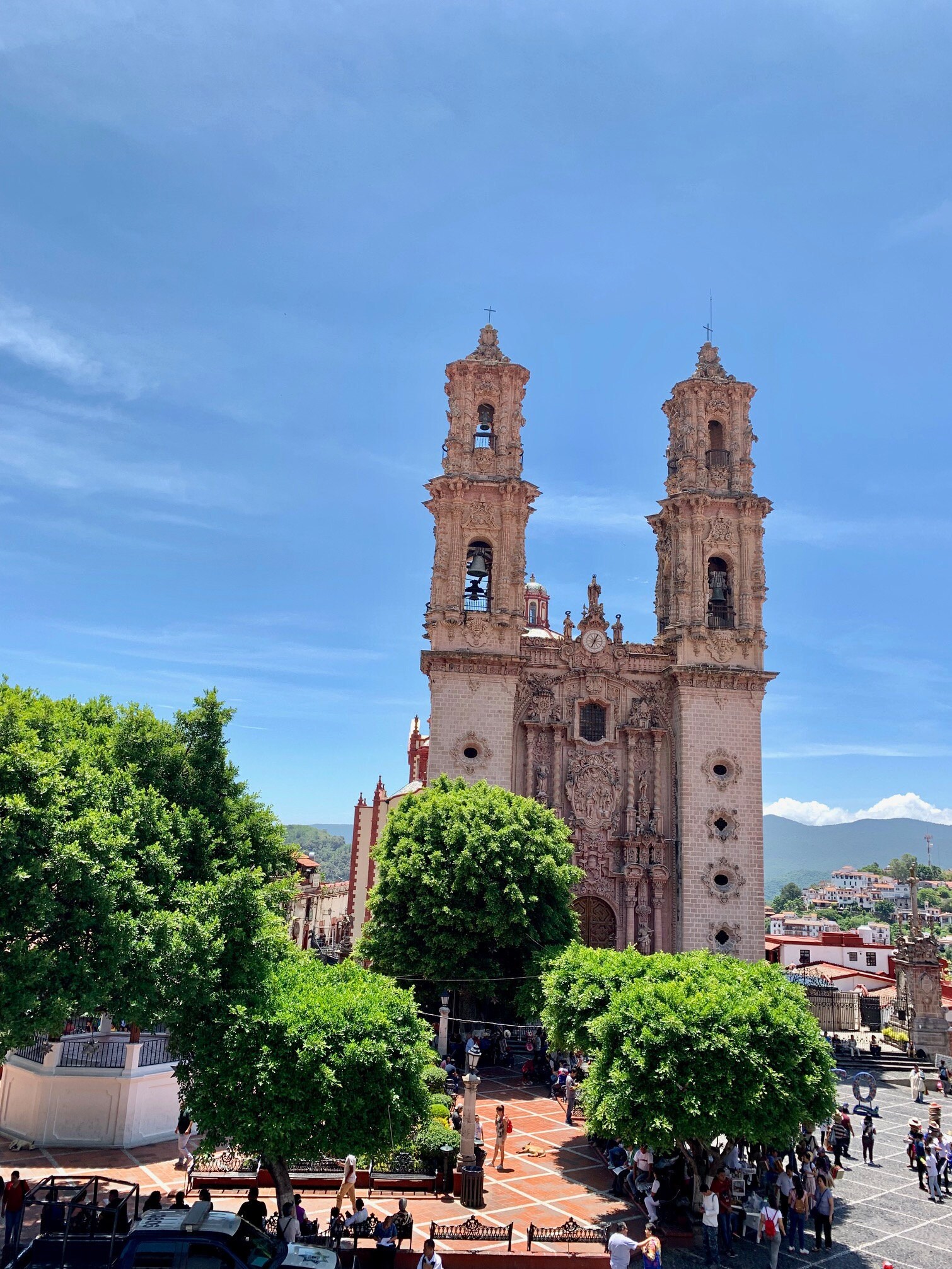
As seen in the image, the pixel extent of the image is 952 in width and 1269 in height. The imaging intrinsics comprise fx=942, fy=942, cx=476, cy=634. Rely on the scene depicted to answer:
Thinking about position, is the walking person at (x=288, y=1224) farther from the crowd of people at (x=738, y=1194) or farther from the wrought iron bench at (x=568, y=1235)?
the crowd of people at (x=738, y=1194)

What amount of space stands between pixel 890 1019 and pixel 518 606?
27.7 m

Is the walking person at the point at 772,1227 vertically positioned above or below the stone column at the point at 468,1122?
below

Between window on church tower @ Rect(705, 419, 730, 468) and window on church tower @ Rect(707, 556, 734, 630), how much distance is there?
15.9 ft

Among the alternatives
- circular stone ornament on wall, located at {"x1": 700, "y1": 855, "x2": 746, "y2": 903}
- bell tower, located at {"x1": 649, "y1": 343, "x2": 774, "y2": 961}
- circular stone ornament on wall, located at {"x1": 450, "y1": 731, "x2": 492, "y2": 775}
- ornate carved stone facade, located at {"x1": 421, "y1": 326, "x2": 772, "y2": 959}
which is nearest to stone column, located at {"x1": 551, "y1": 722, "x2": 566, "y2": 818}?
ornate carved stone facade, located at {"x1": 421, "y1": 326, "x2": 772, "y2": 959}

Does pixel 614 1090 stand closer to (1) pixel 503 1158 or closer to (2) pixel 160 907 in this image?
(1) pixel 503 1158

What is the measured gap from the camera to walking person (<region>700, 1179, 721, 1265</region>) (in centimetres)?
1631

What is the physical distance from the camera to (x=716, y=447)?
45719mm

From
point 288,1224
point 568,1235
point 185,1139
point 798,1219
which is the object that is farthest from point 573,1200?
point 185,1139

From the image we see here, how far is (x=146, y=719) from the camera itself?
18.4m

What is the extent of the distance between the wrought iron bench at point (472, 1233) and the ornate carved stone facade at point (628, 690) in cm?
2357

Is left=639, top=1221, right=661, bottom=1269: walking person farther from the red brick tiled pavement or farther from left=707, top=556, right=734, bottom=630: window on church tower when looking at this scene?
left=707, top=556, right=734, bottom=630: window on church tower

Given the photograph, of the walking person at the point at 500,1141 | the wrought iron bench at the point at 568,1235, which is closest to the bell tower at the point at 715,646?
the walking person at the point at 500,1141

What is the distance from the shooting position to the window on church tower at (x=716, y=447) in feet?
148

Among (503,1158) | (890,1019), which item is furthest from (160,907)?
(890,1019)
